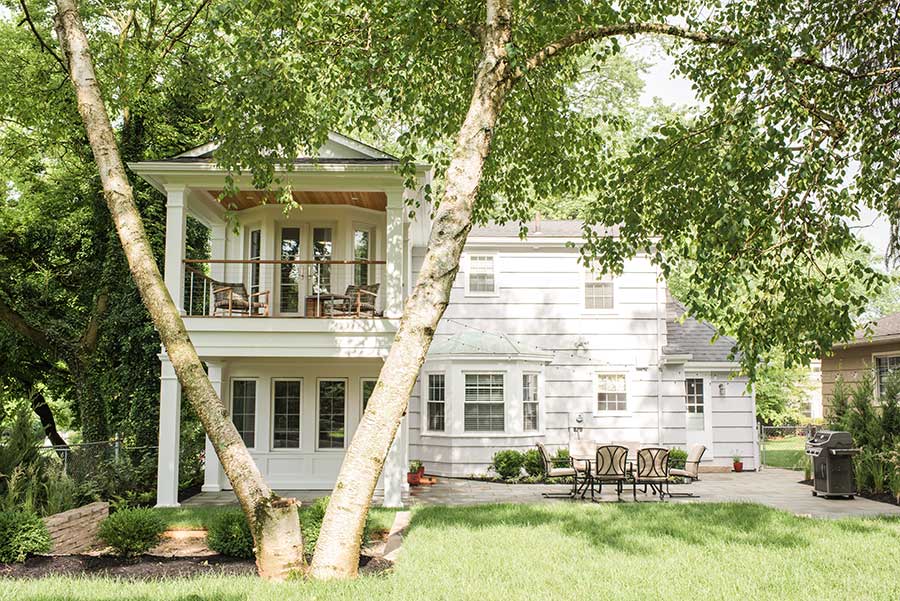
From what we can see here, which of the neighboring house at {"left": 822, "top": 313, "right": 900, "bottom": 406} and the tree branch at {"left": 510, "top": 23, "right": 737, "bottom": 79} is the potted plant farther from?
the neighboring house at {"left": 822, "top": 313, "right": 900, "bottom": 406}

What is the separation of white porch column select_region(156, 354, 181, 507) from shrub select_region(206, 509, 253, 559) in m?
3.79

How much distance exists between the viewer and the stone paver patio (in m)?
12.8

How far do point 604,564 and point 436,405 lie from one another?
1097 centimetres

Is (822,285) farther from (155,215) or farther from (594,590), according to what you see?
(155,215)

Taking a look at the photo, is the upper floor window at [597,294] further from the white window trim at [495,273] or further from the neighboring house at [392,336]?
the white window trim at [495,273]

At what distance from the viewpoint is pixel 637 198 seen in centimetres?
953

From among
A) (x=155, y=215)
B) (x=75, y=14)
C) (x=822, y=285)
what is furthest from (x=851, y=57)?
(x=155, y=215)

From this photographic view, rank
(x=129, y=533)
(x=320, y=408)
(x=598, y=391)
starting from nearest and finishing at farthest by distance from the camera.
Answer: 1. (x=129, y=533)
2. (x=320, y=408)
3. (x=598, y=391)

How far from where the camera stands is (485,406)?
18047 mm

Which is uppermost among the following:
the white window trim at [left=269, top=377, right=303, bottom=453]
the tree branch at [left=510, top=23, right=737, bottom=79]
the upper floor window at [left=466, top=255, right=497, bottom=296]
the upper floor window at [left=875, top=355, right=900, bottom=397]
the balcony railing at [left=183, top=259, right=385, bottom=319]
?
the tree branch at [left=510, top=23, right=737, bottom=79]

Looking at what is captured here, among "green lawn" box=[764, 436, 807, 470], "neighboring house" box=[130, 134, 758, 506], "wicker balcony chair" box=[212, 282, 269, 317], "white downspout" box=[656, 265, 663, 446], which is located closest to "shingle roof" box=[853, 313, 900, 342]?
"green lawn" box=[764, 436, 807, 470]

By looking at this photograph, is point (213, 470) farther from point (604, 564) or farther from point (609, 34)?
point (609, 34)

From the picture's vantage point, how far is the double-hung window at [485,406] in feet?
59.2

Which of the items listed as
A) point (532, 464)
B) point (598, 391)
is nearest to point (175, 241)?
point (532, 464)
